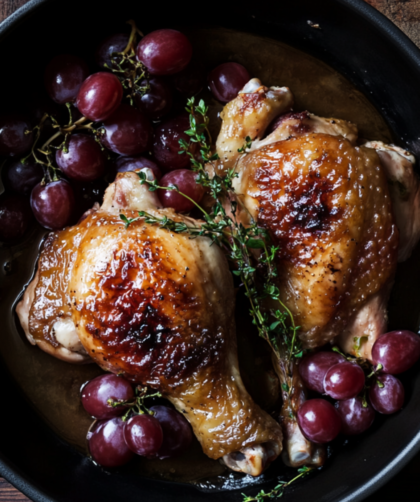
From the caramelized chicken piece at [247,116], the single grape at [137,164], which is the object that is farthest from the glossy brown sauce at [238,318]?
the single grape at [137,164]

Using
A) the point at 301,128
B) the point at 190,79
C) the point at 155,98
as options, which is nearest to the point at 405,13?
the point at 301,128

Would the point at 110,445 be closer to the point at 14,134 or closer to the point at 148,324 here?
the point at 148,324

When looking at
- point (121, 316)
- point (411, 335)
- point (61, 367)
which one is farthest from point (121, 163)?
point (411, 335)

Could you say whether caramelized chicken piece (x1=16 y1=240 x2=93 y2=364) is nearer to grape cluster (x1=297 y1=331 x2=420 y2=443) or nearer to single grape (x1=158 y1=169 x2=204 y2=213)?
single grape (x1=158 y1=169 x2=204 y2=213)

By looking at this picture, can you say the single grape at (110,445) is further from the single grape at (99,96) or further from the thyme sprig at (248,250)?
the single grape at (99,96)

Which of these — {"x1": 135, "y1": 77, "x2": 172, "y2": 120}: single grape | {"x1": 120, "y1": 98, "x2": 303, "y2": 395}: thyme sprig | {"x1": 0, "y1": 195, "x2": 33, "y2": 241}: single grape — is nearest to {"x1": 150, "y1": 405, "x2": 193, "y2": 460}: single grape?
{"x1": 120, "y1": 98, "x2": 303, "y2": 395}: thyme sprig

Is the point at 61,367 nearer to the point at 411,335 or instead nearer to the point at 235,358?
the point at 235,358
